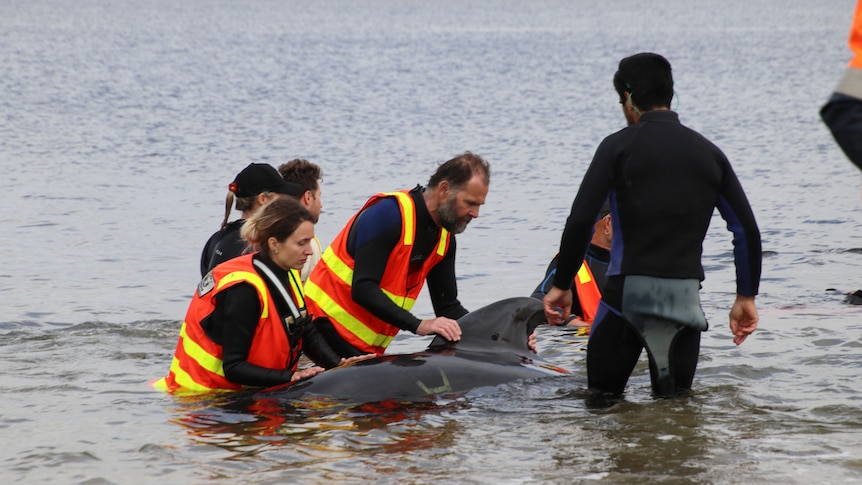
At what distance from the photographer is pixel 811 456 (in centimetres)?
612

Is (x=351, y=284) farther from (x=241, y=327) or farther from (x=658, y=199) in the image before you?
(x=658, y=199)

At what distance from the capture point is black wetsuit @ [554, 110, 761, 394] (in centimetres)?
580

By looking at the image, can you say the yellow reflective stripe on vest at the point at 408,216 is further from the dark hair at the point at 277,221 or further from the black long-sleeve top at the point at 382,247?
the dark hair at the point at 277,221

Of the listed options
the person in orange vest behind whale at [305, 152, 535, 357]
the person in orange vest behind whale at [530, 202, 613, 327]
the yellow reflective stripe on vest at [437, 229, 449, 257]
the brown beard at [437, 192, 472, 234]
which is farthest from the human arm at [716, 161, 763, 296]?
the person in orange vest behind whale at [530, 202, 613, 327]

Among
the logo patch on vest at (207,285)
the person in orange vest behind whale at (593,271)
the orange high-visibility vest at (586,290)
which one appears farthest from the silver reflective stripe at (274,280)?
the orange high-visibility vest at (586,290)

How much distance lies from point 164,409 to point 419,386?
1670 millimetres

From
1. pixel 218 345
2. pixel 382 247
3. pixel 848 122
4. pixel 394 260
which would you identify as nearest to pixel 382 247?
pixel 382 247

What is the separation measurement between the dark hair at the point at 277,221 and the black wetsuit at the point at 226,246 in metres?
0.94

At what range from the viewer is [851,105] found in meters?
3.83

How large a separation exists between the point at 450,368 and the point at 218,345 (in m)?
1.38

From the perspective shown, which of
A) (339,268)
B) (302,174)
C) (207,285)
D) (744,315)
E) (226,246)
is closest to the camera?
(744,315)

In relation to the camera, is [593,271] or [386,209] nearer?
[386,209]

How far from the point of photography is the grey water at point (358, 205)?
629 cm

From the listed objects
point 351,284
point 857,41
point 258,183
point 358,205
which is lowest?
point 351,284
